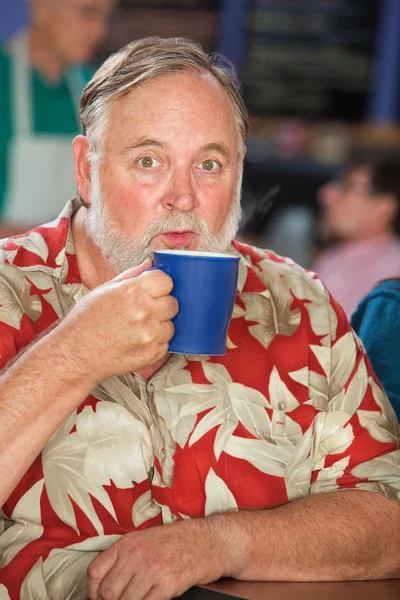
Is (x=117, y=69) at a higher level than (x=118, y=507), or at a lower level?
higher

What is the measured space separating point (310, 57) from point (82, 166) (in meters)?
3.56

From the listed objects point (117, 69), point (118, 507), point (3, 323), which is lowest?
point (118, 507)

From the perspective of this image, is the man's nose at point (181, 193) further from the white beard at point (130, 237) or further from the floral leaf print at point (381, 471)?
the floral leaf print at point (381, 471)

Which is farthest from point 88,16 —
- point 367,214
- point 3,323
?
point 3,323

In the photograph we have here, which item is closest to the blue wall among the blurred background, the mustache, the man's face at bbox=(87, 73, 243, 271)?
the blurred background

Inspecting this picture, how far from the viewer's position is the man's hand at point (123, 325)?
122 centimetres

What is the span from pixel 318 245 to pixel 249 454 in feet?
9.02

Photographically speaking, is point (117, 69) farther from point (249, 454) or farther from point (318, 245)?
point (318, 245)

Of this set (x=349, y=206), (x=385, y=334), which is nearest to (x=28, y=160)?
(x=349, y=206)

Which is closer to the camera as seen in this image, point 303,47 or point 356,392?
point 356,392

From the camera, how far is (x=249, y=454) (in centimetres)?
150

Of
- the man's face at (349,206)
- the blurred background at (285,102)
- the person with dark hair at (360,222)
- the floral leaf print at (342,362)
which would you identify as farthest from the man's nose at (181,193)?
the man's face at (349,206)

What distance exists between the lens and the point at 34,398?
1.26m

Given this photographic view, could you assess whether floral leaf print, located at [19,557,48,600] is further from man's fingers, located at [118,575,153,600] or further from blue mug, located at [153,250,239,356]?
blue mug, located at [153,250,239,356]
